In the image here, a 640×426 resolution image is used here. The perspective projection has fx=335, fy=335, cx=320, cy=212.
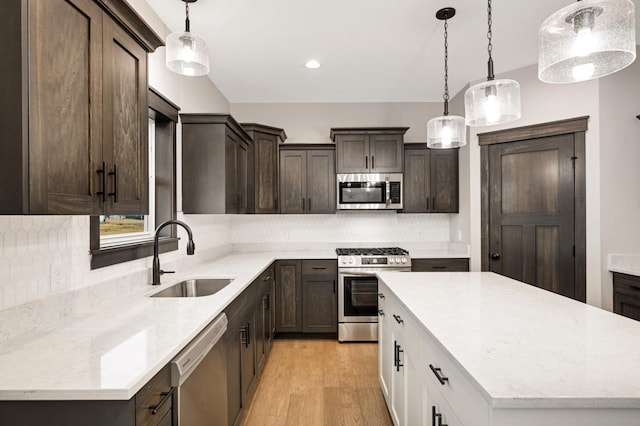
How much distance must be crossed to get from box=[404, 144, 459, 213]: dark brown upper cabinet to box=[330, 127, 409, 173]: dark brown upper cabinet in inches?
9.0

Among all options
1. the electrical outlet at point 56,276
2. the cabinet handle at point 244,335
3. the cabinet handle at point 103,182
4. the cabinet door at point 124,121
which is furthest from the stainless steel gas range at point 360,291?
the cabinet handle at point 103,182

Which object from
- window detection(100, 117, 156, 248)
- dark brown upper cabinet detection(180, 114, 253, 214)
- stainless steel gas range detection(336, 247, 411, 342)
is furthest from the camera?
stainless steel gas range detection(336, 247, 411, 342)

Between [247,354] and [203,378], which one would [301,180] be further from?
[203,378]

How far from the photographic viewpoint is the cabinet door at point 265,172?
157 inches

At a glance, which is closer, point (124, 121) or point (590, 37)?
point (590, 37)

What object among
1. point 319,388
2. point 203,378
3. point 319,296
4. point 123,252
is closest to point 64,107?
point 123,252

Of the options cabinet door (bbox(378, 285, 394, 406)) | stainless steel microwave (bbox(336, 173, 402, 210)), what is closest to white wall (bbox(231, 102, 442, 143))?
stainless steel microwave (bbox(336, 173, 402, 210))

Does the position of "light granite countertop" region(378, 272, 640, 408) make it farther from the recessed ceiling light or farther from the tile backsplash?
the recessed ceiling light

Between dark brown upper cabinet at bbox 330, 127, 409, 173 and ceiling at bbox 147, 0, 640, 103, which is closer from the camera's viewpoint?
ceiling at bbox 147, 0, 640, 103

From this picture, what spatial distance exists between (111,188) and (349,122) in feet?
11.8

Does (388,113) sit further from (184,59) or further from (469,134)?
(184,59)

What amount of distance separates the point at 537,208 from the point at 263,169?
3.04m

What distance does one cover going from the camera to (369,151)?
13.6 feet

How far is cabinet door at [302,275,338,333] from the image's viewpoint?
3.94m
